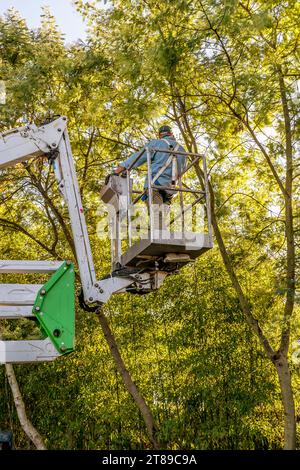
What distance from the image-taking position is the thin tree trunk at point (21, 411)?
39.1ft

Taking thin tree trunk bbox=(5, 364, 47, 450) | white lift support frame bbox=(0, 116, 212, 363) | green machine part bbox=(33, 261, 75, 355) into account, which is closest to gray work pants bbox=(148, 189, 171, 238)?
white lift support frame bbox=(0, 116, 212, 363)

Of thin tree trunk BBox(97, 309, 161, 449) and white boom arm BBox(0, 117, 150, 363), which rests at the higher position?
white boom arm BBox(0, 117, 150, 363)

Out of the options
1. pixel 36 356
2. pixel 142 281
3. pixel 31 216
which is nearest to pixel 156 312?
pixel 31 216

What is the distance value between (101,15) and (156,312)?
576cm

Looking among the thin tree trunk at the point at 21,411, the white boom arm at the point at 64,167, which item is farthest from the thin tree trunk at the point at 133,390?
the white boom arm at the point at 64,167

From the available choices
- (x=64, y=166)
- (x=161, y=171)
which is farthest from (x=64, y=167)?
(x=161, y=171)

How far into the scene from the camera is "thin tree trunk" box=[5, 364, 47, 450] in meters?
11.9

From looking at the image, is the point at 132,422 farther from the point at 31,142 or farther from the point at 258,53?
the point at 31,142

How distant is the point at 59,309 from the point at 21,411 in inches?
334

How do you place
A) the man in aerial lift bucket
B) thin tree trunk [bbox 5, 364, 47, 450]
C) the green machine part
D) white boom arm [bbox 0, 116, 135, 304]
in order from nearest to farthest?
the green machine part < white boom arm [bbox 0, 116, 135, 304] < the man in aerial lift bucket < thin tree trunk [bbox 5, 364, 47, 450]

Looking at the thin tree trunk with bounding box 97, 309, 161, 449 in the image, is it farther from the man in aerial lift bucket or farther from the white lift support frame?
the white lift support frame

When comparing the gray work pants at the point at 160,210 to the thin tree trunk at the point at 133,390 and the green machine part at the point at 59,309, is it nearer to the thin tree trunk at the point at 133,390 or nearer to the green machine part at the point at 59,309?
the green machine part at the point at 59,309

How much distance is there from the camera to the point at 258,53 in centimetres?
852

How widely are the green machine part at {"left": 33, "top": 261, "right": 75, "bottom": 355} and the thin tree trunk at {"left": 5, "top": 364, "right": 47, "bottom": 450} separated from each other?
322 inches
